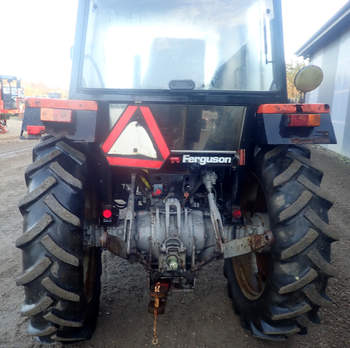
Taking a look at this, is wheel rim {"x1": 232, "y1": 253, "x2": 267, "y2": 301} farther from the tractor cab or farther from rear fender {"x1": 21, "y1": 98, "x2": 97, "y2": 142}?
rear fender {"x1": 21, "y1": 98, "x2": 97, "y2": 142}

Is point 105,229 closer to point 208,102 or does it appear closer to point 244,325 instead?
point 208,102

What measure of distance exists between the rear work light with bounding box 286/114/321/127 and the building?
28.4 feet

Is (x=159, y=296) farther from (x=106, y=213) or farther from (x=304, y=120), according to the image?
(x=304, y=120)

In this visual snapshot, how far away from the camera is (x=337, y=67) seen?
1117 cm

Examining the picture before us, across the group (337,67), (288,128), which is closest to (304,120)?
(288,128)

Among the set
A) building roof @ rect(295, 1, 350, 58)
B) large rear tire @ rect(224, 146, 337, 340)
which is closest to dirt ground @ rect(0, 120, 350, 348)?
large rear tire @ rect(224, 146, 337, 340)

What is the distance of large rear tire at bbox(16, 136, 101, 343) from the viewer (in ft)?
5.76

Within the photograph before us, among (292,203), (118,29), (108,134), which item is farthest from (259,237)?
(118,29)

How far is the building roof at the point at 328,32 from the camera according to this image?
922 cm

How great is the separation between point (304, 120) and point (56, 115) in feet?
4.75

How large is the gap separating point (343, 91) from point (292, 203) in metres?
10.1

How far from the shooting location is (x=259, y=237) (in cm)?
196

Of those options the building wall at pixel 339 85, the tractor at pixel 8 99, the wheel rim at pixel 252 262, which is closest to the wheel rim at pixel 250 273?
the wheel rim at pixel 252 262

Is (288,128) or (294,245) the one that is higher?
(288,128)
